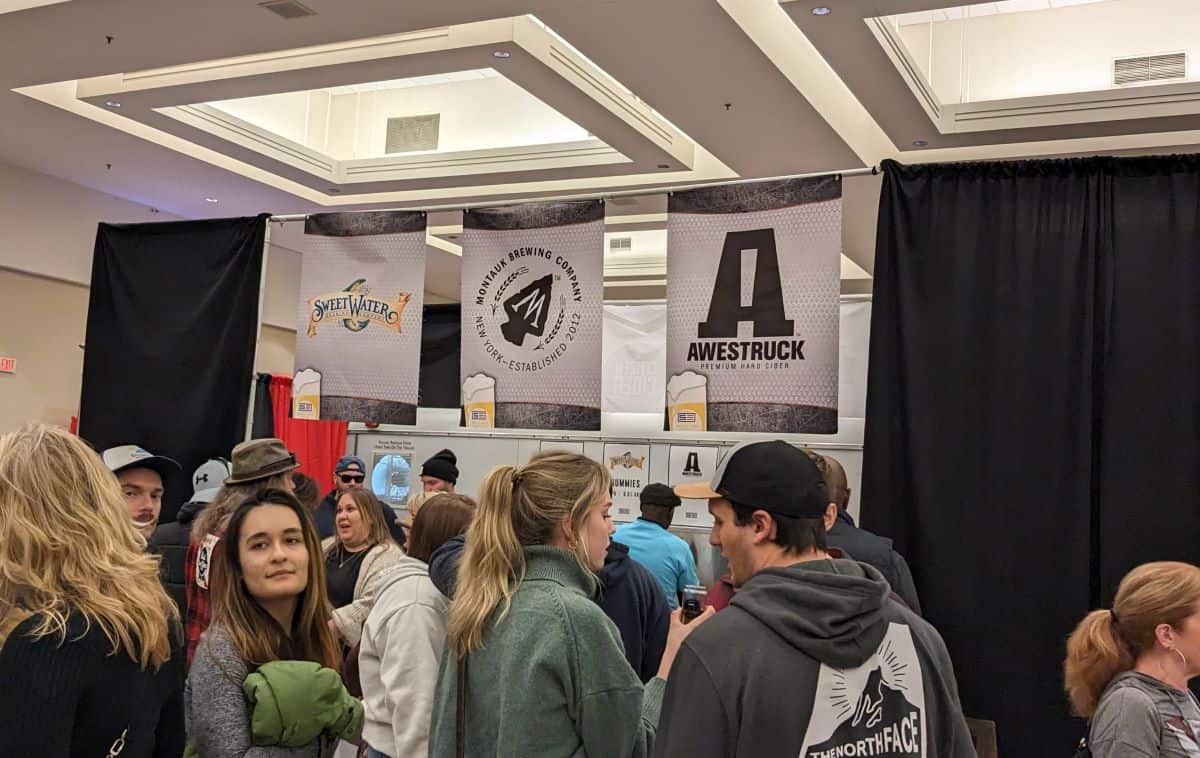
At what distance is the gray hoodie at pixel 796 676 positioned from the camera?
63.5 inches

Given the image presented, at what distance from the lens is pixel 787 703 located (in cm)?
162

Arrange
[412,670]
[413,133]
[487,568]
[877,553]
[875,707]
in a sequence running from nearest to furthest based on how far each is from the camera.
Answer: [875,707] → [487,568] → [412,670] → [877,553] → [413,133]

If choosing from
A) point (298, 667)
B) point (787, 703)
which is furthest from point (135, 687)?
point (787, 703)

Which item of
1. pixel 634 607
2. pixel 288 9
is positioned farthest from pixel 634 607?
pixel 288 9

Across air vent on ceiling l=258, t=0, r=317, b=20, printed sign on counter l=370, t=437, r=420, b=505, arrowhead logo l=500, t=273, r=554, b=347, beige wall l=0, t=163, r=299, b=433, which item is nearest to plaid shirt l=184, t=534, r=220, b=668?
arrowhead logo l=500, t=273, r=554, b=347

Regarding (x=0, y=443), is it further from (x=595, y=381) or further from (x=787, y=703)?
(x=595, y=381)

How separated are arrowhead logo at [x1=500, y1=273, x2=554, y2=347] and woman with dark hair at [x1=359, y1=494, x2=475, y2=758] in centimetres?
179

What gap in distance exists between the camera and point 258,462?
11.9 feet

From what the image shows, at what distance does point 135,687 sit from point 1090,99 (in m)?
6.14

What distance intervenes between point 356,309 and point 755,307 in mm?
1986

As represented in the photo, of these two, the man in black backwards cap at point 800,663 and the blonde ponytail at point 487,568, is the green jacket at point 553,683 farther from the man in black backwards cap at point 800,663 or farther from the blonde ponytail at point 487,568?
the man in black backwards cap at point 800,663

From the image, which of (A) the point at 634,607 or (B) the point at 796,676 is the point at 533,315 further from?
(B) the point at 796,676

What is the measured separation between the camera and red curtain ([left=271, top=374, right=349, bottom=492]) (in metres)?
9.30

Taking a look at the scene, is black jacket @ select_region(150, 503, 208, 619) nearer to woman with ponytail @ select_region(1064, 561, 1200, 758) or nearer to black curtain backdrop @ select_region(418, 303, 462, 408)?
woman with ponytail @ select_region(1064, 561, 1200, 758)
